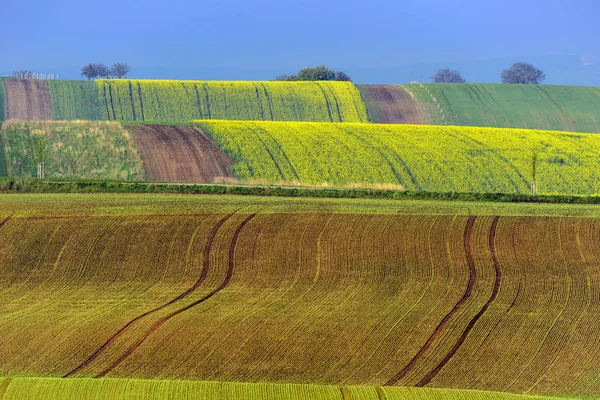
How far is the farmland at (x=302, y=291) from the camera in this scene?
101 feet

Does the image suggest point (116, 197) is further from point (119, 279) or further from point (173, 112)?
point (173, 112)

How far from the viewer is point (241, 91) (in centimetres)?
9506

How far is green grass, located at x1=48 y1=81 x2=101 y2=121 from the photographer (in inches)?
3425

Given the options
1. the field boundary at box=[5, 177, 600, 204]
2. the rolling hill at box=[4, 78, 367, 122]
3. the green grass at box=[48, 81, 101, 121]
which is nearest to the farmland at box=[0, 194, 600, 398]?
the field boundary at box=[5, 177, 600, 204]

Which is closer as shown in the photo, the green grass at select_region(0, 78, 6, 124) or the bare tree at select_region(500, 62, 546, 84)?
the green grass at select_region(0, 78, 6, 124)

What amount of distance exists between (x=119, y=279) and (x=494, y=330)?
12974mm

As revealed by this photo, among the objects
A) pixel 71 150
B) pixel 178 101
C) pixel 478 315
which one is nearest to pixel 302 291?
pixel 478 315

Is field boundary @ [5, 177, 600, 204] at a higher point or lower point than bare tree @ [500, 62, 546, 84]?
higher

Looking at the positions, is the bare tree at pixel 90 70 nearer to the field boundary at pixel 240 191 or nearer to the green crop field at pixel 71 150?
the green crop field at pixel 71 150

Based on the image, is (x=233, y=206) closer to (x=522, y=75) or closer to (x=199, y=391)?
(x=199, y=391)

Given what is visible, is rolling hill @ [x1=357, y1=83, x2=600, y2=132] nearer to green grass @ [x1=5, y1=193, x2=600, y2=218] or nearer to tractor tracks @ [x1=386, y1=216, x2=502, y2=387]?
green grass @ [x1=5, y1=193, x2=600, y2=218]

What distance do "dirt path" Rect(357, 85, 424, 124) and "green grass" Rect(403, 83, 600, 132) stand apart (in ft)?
3.09

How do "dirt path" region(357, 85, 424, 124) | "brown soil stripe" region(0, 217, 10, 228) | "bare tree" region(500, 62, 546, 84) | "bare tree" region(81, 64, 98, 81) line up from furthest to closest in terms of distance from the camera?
"bare tree" region(500, 62, 546, 84)
"bare tree" region(81, 64, 98, 81)
"dirt path" region(357, 85, 424, 124)
"brown soil stripe" region(0, 217, 10, 228)

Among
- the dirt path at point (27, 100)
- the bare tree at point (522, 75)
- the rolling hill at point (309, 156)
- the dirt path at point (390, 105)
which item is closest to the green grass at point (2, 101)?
the dirt path at point (27, 100)
